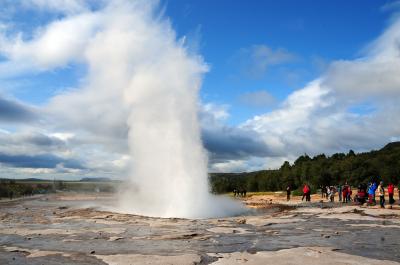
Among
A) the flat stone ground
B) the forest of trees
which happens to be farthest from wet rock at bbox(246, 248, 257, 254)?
the forest of trees

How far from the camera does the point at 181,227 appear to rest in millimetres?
17906

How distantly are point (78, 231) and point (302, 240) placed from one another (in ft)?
27.7

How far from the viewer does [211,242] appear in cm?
1347

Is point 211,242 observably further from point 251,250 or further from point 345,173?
point 345,173

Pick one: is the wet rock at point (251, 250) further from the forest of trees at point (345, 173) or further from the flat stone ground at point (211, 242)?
the forest of trees at point (345, 173)

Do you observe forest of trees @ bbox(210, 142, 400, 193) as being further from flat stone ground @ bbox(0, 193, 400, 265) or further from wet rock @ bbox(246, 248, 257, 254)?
wet rock @ bbox(246, 248, 257, 254)

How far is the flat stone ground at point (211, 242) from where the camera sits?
34.8ft

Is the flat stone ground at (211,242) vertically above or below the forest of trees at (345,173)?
below

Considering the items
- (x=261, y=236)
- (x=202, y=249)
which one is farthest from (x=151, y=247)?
(x=261, y=236)

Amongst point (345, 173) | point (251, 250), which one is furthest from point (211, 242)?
point (345, 173)

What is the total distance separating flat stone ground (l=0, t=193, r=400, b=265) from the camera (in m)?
10.6

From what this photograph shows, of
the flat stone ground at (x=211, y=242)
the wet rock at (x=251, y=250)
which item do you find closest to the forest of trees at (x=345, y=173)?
the flat stone ground at (x=211, y=242)

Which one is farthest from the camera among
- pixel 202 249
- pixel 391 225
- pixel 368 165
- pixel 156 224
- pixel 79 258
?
pixel 368 165

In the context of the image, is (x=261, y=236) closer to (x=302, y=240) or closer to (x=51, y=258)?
(x=302, y=240)
